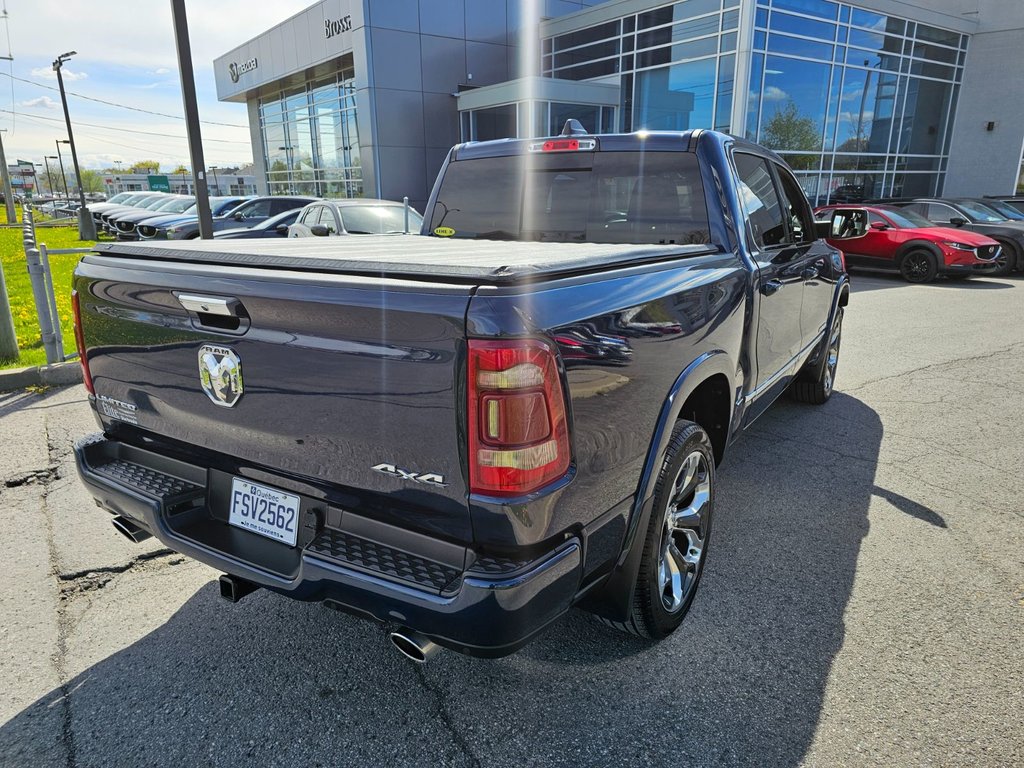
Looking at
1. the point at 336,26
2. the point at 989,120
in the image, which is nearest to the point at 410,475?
the point at 336,26

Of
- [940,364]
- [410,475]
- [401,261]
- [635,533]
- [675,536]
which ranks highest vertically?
[401,261]

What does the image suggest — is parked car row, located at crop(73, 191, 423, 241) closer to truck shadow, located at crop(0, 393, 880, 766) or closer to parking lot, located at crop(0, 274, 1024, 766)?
parking lot, located at crop(0, 274, 1024, 766)

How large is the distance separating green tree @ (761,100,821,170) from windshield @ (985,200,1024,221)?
5115 millimetres

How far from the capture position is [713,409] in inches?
124

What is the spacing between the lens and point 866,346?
8.09 m

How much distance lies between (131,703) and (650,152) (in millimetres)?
3325

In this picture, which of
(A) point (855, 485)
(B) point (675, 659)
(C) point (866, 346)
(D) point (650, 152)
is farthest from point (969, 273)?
(B) point (675, 659)

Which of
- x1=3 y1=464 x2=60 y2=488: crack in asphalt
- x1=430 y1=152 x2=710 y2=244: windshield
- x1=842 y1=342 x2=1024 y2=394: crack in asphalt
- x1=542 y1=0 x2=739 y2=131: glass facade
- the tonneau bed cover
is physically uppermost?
x1=542 y1=0 x2=739 y2=131: glass facade

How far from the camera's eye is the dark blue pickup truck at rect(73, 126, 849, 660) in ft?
5.79

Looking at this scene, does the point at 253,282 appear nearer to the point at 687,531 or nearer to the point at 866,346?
the point at 687,531

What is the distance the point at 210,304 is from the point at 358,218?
933 centimetres

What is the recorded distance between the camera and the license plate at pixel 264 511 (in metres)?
2.14

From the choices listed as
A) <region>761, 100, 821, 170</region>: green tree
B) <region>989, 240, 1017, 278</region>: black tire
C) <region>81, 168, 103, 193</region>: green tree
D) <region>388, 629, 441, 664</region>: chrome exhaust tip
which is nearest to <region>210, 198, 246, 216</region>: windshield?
<region>761, 100, 821, 170</region>: green tree

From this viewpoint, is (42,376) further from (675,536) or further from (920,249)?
(920,249)
